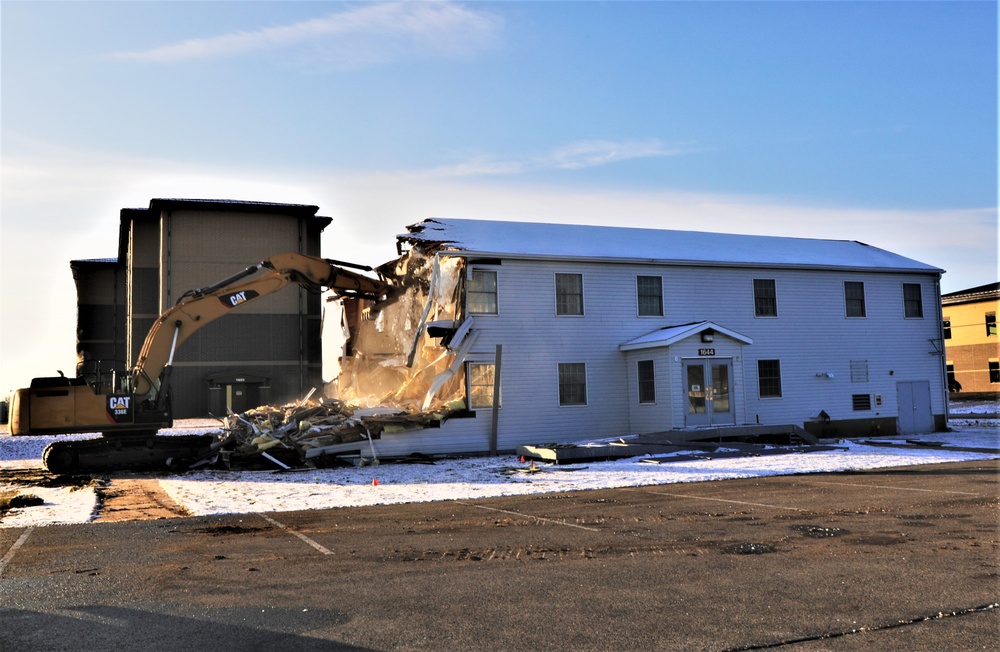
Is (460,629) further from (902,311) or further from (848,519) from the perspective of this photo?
(902,311)

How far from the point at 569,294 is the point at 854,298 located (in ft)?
38.6

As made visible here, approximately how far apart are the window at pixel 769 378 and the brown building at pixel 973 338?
37784mm

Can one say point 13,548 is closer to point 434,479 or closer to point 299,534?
point 299,534

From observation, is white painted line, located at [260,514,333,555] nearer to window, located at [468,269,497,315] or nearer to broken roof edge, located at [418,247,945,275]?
window, located at [468,269,497,315]

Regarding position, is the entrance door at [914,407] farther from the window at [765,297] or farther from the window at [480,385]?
the window at [480,385]

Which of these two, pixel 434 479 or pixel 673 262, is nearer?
pixel 434 479

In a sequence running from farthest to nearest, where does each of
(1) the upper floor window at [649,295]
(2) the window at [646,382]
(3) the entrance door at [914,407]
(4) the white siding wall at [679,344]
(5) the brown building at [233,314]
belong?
(5) the brown building at [233,314], (3) the entrance door at [914,407], (1) the upper floor window at [649,295], (2) the window at [646,382], (4) the white siding wall at [679,344]

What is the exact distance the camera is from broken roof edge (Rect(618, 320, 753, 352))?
25.8 m

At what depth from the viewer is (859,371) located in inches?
1207

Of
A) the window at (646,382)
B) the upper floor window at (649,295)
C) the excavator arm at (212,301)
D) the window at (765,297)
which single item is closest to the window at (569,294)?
the upper floor window at (649,295)

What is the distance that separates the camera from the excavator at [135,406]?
1964 cm

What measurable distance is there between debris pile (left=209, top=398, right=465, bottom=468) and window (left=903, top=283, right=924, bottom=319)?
61.1 ft

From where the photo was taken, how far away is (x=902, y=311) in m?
31.8

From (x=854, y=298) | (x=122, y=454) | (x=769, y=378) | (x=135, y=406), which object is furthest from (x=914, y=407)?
(x=122, y=454)
